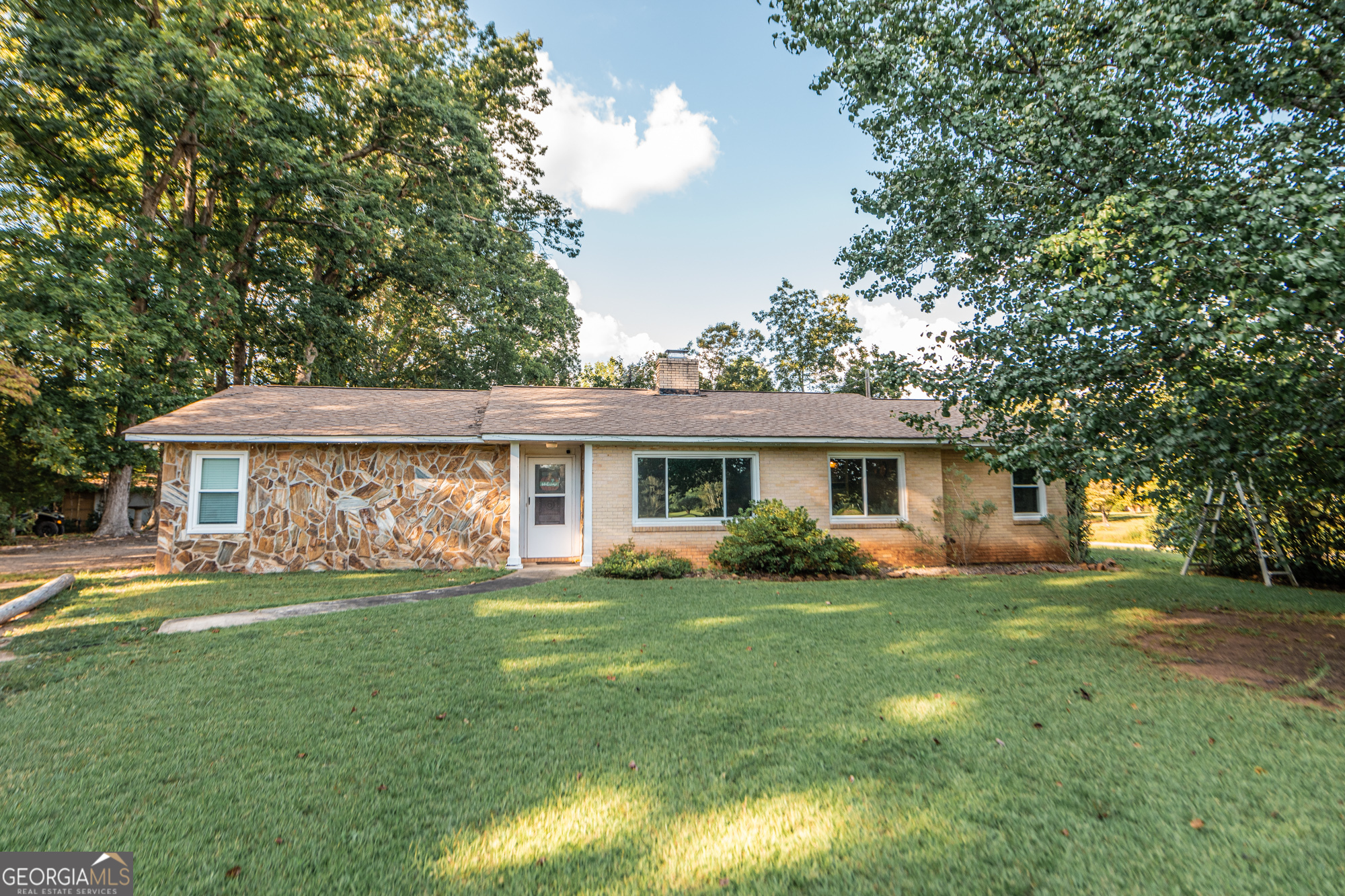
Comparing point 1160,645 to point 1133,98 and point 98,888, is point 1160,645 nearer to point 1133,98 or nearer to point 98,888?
point 1133,98

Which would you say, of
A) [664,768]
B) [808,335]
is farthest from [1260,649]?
[808,335]

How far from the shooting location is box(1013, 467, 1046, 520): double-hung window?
Answer: 13.3 meters

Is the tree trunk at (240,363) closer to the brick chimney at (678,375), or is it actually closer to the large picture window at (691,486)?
the brick chimney at (678,375)

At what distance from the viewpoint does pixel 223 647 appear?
581 centimetres

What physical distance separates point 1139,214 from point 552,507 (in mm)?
10329

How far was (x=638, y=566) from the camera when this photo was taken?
10.5m

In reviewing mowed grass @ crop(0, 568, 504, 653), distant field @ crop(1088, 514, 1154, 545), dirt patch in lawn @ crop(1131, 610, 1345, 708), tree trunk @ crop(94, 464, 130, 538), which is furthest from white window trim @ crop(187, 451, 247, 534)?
distant field @ crop(1088, 514, 1154, 545)

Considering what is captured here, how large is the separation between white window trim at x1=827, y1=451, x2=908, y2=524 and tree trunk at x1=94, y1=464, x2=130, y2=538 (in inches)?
778

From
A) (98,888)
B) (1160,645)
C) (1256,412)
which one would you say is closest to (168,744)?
(98,888)

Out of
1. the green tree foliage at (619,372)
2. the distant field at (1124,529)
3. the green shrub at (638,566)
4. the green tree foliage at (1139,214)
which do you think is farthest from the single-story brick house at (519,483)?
the green tree foliage at (619,372)

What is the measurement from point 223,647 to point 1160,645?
9.31m

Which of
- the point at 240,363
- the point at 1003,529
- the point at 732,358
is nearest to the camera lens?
the point at 1003,529

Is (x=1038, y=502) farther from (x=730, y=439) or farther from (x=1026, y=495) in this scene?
(x=730, y=439)

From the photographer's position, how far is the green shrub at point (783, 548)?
35.2ft
